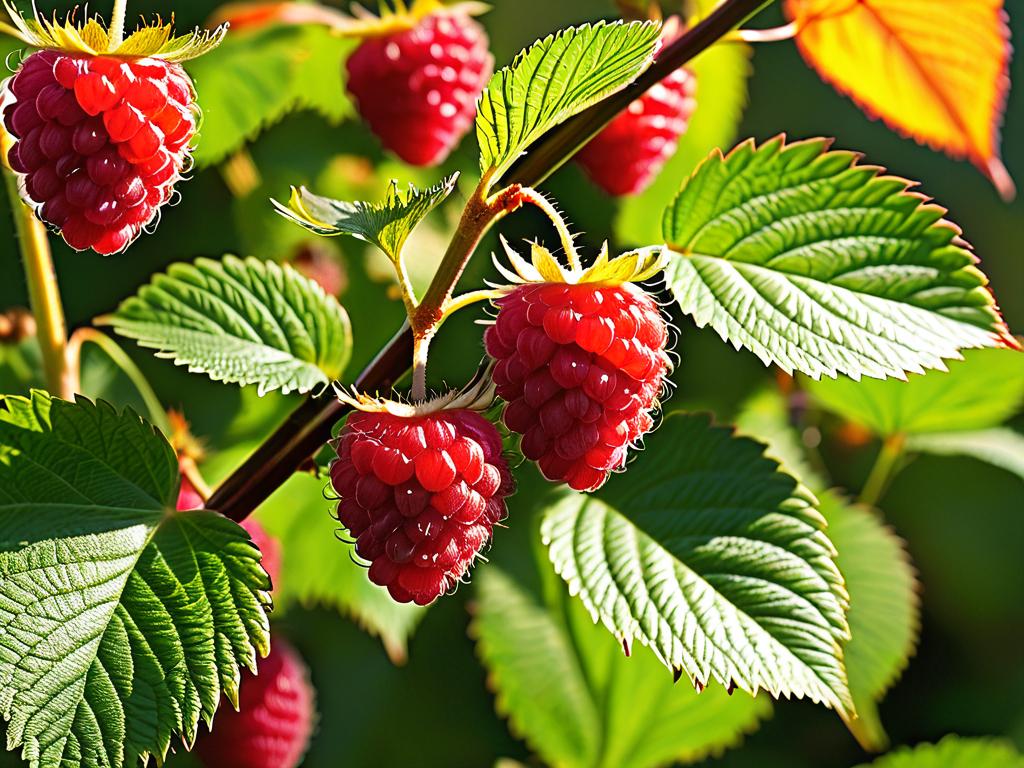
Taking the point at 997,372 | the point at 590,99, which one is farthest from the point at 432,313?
the point at 997,372

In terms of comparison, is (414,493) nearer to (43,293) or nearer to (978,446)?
(43,293)

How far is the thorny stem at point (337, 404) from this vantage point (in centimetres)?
65

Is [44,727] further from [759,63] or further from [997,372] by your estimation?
[759,63]

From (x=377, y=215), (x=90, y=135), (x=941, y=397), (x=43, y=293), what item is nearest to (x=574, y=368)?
(x=377, y=215)

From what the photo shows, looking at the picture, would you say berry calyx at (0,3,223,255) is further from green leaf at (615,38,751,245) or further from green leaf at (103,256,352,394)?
green leaf at (615,38,751,245)

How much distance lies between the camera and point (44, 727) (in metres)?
0.58

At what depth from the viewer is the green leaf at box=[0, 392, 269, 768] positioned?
59 cm

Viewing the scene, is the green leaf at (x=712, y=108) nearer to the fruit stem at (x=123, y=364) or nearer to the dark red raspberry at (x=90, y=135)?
the fruit stem at (x=123, y=364)

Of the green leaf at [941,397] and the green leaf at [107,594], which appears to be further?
the green leaf at [941,397]

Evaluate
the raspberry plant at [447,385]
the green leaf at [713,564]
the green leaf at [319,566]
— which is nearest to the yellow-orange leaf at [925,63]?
the raspberry plant at [447,385]

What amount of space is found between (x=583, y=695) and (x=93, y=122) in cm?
73

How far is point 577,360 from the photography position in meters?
0.60

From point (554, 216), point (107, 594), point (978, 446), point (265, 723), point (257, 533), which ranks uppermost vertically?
point (554, 216)

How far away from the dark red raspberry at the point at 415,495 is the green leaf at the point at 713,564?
140mm
